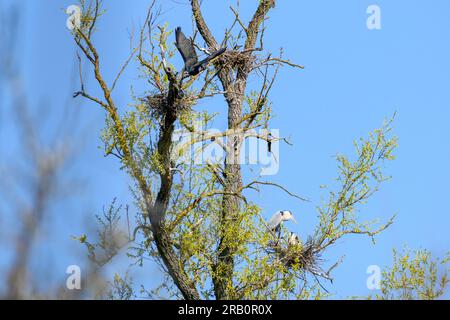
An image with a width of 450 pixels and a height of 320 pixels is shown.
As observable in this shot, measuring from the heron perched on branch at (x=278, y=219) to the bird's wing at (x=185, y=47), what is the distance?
3862mm

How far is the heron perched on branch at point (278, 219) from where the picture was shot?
14180 mm

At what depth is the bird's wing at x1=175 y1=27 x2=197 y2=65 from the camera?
10.8m

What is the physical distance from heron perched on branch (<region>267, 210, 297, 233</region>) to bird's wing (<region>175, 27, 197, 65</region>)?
152 inches

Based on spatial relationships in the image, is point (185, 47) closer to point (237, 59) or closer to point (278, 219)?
point (278, 219)

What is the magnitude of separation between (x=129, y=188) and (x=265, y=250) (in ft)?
10.2

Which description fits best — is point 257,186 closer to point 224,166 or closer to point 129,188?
point 224,166

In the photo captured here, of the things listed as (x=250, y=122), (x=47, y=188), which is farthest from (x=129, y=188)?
(x=47, y=188)

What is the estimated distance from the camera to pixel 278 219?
569 inches

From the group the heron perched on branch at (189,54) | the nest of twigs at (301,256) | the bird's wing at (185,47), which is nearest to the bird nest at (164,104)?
the heron perched on branch at (189,54)

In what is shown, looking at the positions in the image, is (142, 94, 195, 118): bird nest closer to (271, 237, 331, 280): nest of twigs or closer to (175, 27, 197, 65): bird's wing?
(175, 27, 197, 65): bird's wing

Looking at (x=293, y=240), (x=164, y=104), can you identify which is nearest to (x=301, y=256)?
(x=293, y=240)

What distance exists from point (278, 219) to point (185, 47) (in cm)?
439

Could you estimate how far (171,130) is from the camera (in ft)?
34.1
